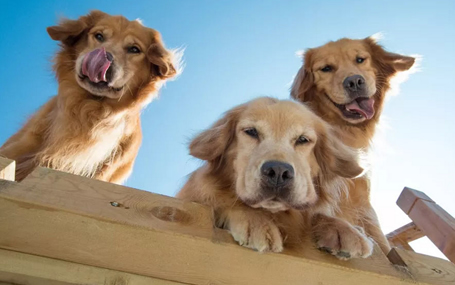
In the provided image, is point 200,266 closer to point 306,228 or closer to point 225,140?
point 306,228

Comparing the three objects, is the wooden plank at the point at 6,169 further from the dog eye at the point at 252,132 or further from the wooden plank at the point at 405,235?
the wooden plank at the point at 405,235

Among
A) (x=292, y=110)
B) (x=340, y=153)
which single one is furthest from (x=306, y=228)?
(x=292, y=110)

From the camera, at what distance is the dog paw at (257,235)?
1557mm

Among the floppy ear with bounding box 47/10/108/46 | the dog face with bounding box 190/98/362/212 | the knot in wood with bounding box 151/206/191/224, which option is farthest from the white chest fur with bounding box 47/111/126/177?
the knot in wood with bounding box 151/206/191/224

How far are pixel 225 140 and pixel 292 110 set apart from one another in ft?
1.43

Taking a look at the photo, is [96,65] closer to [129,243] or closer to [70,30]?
[70,30]

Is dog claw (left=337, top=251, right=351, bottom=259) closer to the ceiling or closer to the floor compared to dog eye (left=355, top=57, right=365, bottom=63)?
closer to the floor

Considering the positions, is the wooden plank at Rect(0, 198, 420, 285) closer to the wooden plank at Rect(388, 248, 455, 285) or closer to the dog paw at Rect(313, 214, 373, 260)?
the dog paw at Rect(313, 214, 373, 260)

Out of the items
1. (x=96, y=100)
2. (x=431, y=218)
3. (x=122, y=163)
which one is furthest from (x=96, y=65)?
(x=431, y=218)

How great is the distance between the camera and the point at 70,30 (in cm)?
365

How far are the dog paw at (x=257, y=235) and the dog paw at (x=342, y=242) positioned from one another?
0.68ft

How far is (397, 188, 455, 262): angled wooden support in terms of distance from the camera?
2750 millimetres

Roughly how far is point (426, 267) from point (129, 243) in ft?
4.10

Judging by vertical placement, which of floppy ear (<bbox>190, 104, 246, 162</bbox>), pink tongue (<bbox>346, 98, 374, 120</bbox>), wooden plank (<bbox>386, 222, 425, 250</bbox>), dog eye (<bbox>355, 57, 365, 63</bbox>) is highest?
dog eye (<bbox>355, 57, 365, 63</bbox>)
